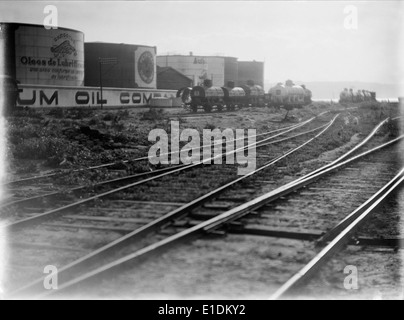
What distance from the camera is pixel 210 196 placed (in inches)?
345

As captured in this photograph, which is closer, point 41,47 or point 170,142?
point 170,142

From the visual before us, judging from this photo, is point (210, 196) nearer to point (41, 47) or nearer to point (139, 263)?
point (139, 263)

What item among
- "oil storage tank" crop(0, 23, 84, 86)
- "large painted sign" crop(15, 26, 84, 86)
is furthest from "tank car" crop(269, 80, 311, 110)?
"oil storage tank" crop(0, 23, 84, 86)

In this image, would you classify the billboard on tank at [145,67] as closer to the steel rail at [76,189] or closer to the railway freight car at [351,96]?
the railway freight car at [351,96]

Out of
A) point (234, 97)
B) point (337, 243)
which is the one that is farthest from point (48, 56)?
point (337, 243)

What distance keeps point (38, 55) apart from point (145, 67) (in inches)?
695

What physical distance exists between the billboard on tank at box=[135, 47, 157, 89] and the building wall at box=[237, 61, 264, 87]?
111ft

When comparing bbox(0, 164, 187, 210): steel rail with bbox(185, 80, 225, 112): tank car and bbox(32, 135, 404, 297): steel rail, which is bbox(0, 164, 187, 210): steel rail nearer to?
bbox(32, 135, 404, 297): steel rail

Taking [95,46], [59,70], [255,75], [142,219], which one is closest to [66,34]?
[59,70]

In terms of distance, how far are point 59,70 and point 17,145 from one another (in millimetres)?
24846

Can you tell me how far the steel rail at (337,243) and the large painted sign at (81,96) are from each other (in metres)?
29.5

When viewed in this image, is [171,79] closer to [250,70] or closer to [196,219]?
[250,70]

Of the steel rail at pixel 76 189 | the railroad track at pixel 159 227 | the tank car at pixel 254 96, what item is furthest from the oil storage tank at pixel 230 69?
the railroad track at pixel 159 227

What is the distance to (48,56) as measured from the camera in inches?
1464
